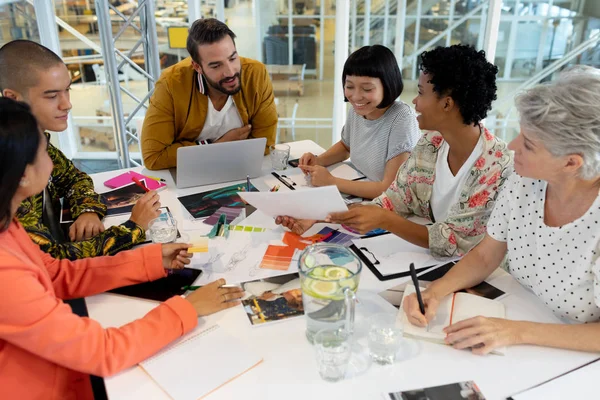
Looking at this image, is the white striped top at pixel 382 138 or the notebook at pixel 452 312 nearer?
the notebook at pixel 452 312

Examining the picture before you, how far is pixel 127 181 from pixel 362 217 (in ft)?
3.87

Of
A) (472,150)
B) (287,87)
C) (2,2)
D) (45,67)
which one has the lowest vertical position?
(287,87)

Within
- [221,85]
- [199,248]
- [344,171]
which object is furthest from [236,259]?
[221,85]

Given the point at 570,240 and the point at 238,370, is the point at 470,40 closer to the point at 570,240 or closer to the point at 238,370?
the point at 570,240

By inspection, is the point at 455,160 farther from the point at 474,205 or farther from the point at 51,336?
the point at 51,336

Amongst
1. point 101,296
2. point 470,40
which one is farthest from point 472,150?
point 470,40

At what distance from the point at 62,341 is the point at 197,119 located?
1.62 meters

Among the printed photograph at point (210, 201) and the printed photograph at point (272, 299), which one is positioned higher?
the printed photograph at point (210, 201)

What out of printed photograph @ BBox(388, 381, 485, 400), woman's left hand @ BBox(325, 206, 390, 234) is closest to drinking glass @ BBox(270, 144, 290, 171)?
woman's left hand @ BBox(325, 206, 390, 234)

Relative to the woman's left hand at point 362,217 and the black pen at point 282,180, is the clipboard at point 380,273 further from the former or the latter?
the black pen at point 282,180

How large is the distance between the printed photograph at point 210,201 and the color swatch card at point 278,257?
15.6 inches

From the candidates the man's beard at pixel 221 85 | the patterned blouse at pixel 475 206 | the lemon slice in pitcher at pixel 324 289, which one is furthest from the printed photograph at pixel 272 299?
the man's beard at pixel 221 85

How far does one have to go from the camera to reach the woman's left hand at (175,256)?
4.69 ft

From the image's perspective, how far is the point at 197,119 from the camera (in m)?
2.45
